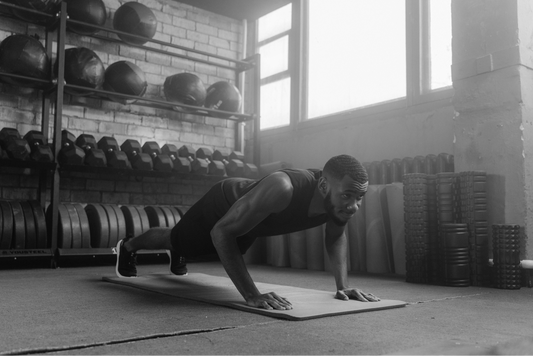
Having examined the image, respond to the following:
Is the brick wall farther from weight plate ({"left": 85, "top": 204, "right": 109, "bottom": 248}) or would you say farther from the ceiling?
weight plate ({"left": 85, "top": 204, "right": 109, "bottom": 248})

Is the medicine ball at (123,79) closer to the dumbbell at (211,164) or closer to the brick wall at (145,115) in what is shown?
the brick wall at (145,115)

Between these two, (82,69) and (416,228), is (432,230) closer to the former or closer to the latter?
(416,228)

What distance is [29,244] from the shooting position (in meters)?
4.21

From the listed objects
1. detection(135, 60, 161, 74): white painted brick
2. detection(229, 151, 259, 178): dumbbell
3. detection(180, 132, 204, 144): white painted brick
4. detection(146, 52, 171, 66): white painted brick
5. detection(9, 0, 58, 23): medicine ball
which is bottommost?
detection(229, 151, 259, 178): dumbbell

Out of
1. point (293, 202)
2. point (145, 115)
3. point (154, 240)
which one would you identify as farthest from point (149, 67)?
point (293, 202)

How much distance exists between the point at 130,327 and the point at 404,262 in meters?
2.45

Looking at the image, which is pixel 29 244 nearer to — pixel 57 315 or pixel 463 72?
pixel 57 315

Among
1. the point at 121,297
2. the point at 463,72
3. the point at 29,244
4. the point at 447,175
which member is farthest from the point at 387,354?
the point at 29,244

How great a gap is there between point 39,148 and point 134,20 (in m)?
1.68

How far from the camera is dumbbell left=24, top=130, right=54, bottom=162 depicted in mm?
4305

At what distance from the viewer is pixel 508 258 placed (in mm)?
3098

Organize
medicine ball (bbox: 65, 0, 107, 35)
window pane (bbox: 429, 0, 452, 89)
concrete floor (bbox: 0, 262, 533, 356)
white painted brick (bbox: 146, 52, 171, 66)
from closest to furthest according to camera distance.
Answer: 1. concrete floor (bbox: 0, 262, 533, 356)
2. window pane (bbox: 429, 0, 452, 89)
3. medicine ball (bbox: 65, 0, 107, 35)
4. white painted brick (bbox: 146, 52, 171, 66)

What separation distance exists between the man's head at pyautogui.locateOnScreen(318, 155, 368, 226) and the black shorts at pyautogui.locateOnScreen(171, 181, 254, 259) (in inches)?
23.5

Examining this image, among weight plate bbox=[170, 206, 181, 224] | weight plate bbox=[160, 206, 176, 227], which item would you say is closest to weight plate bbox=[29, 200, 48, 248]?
weight plate bbox=[160, 206, 176, 227]
